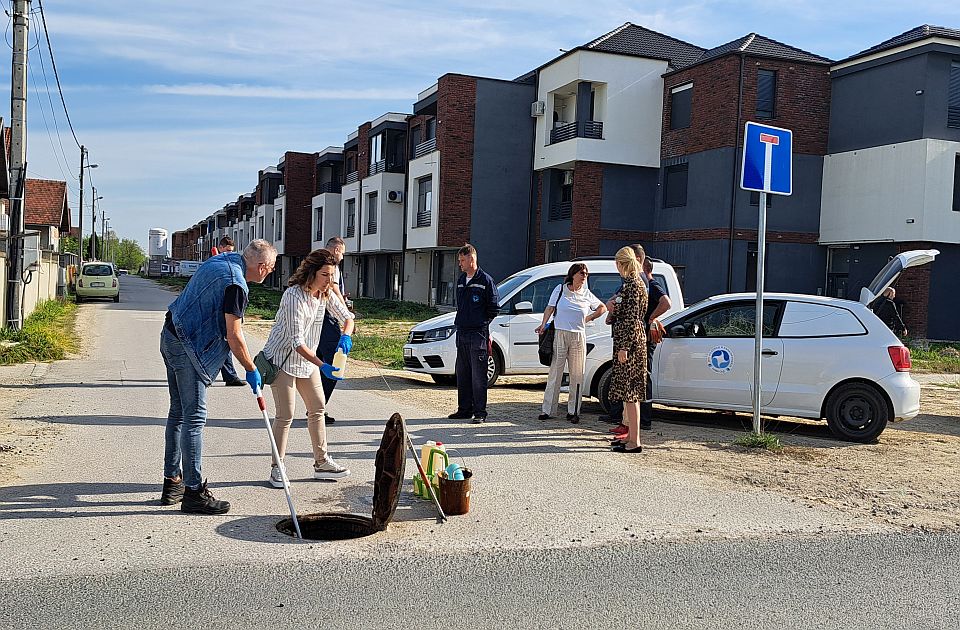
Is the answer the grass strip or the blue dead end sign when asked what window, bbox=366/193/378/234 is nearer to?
the grass strip

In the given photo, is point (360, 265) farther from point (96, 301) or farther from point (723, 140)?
point (723, 140)

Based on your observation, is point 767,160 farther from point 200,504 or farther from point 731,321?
A: point 200,504

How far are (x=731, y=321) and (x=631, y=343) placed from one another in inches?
86.4

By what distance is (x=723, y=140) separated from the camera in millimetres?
27797

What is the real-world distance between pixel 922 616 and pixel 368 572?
113 inches

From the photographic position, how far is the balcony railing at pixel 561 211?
110 ft

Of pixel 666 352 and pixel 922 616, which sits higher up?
pixel 666 352

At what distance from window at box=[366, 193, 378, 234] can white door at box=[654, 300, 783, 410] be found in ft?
113

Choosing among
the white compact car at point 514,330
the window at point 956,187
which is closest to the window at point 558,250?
the window at point 956,187

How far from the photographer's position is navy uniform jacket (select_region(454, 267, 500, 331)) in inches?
380

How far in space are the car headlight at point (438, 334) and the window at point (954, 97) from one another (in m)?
19.3

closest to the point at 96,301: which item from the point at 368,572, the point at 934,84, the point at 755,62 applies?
the point at 755,62

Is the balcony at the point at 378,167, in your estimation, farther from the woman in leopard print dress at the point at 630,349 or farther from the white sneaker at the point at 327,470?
the white sneaker at the point at 327,470

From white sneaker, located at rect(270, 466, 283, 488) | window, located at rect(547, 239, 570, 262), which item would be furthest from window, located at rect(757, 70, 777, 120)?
white sneaker, located at rect(270, 466, 283, 488)
